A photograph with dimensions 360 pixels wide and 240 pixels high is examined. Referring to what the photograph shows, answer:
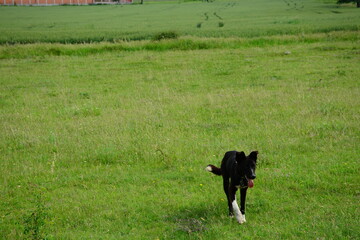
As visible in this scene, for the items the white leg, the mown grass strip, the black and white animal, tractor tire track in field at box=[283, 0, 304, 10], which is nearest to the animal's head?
the black and white animal

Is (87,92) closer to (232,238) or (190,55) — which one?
(190,55)

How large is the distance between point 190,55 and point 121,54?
214 inches

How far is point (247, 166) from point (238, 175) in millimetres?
280

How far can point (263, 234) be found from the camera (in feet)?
21.8

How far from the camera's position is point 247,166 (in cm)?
611

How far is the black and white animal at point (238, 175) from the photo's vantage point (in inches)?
240

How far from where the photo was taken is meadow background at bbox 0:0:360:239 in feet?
23.5

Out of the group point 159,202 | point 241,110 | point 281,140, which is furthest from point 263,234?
point 241,110

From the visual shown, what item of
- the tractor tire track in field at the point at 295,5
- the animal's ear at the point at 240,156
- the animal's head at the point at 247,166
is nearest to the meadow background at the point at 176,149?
the animal's head at the point at 247,166

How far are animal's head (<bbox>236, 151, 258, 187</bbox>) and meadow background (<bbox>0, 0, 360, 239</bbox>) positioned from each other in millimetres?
1041

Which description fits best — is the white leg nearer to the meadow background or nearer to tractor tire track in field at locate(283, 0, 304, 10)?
A: the meadow background

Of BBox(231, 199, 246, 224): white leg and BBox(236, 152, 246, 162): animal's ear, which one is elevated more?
BBox(236, 152, 246, 162): animal's ear

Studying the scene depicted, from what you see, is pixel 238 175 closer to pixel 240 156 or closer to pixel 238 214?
pixel 240 156

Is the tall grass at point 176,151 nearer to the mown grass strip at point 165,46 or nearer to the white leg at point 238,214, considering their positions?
the white leg at point 238,214
